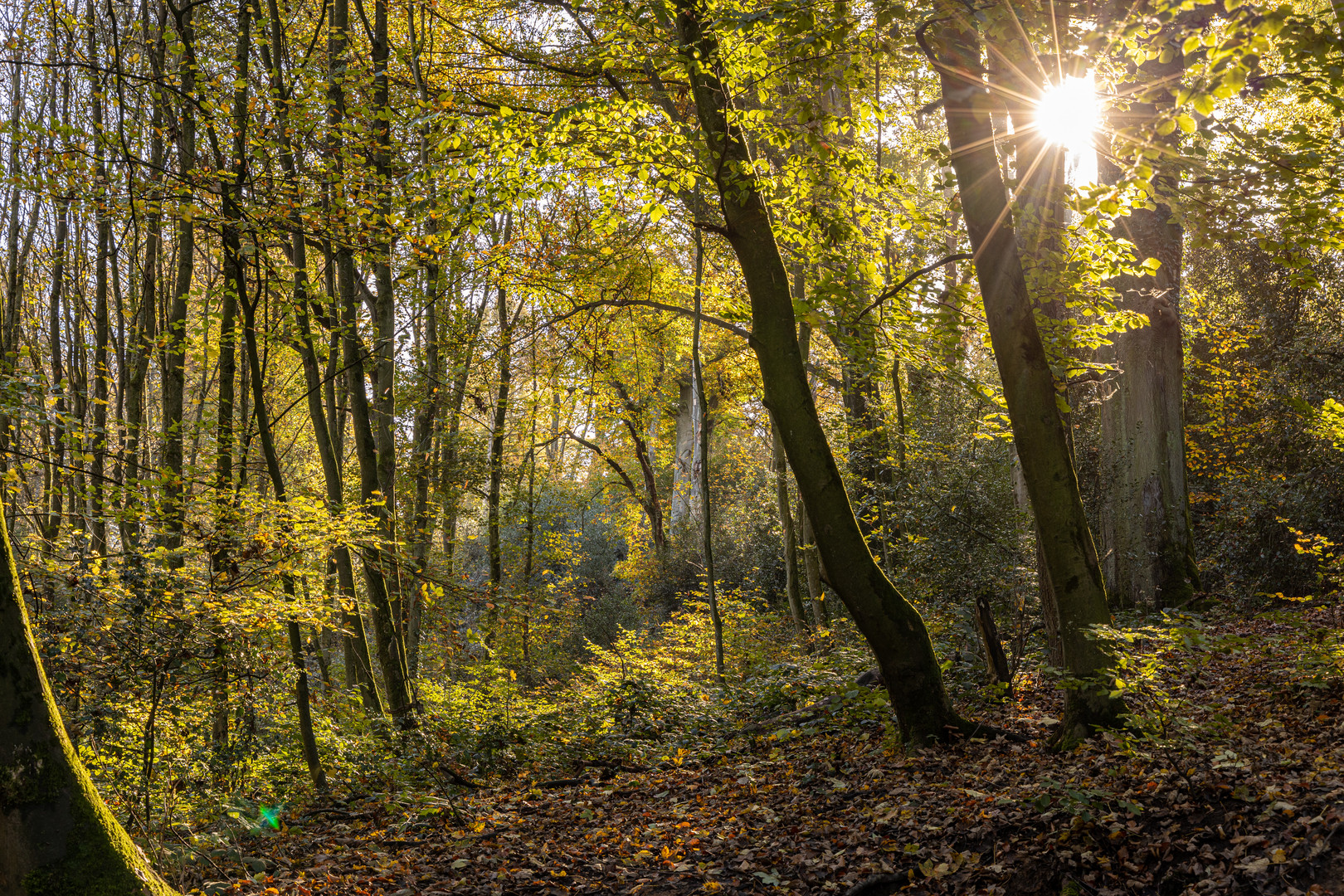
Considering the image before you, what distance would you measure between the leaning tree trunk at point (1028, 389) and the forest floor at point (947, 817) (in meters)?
0.49

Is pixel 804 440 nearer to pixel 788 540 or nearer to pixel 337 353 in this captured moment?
pixel 337 353

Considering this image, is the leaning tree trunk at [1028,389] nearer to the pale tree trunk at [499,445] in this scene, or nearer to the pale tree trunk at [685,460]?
the pale tree trunk at [499,445]

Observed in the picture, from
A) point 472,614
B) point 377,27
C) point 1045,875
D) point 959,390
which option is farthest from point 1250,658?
point 472,614

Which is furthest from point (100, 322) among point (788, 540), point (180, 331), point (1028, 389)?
point (1028, 389)

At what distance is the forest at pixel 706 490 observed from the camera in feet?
12.9

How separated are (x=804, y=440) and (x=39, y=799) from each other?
4725mm

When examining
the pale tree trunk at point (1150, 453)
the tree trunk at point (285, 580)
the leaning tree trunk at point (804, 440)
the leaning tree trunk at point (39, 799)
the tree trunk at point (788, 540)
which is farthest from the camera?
the tree trunk at point (788, 540)

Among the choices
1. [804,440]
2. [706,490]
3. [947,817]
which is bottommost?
[947,817]

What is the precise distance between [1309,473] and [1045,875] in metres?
9.25

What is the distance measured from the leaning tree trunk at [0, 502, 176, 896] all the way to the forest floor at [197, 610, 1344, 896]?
1878mm

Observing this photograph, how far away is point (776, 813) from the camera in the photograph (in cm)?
524

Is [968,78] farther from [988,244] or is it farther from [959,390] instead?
[959,390]

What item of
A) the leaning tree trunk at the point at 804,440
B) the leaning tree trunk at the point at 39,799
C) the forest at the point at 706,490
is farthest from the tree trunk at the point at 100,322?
the leaning tree trunk at the point at 804,440

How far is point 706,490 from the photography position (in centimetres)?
1027
